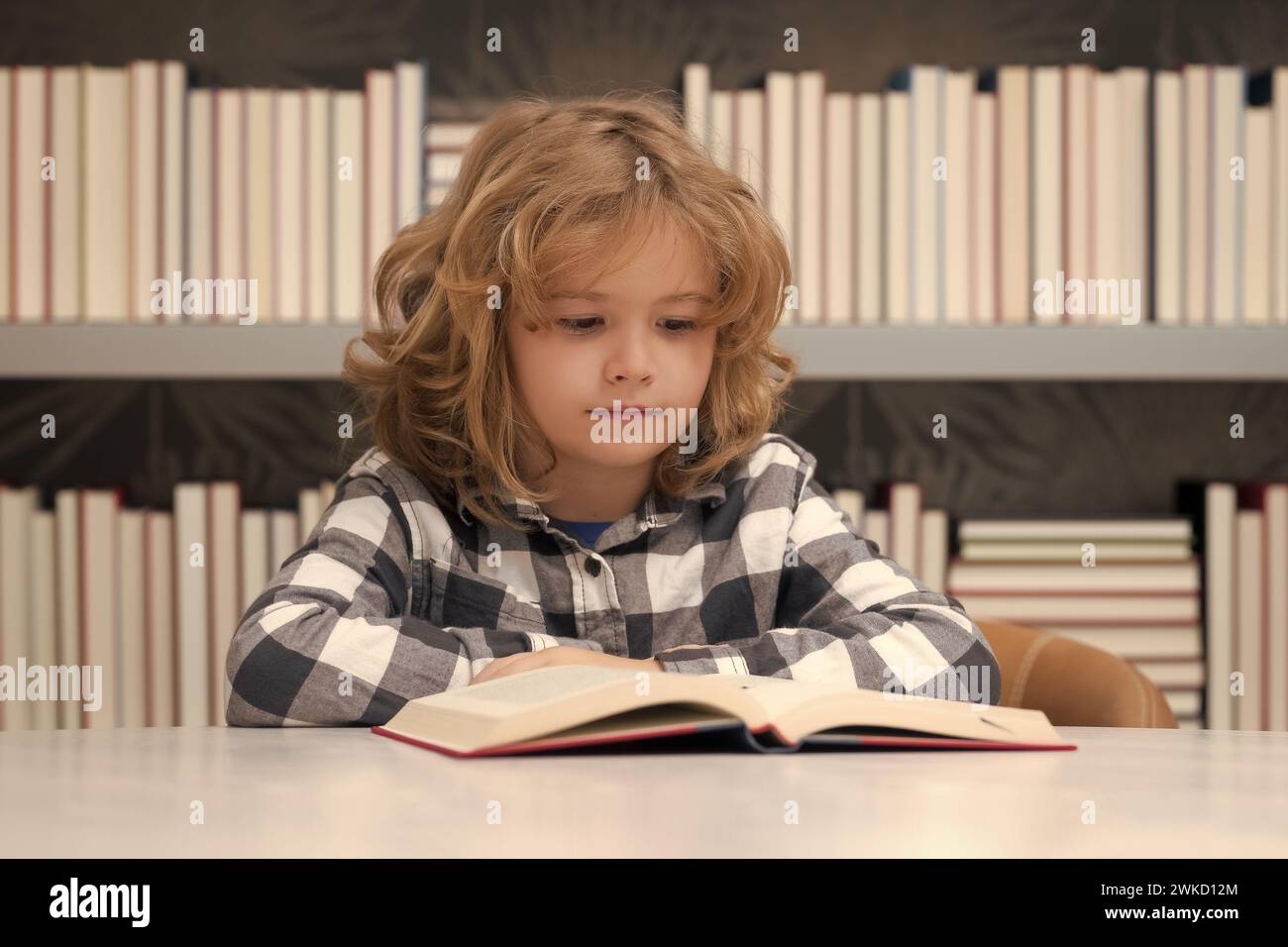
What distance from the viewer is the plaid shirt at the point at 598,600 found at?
0.87m

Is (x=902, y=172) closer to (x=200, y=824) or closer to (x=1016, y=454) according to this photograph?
(x=1016, y=454)

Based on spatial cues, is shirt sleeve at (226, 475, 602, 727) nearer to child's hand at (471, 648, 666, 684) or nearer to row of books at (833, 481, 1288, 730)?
child's hand at (471, 648, 666, 684)

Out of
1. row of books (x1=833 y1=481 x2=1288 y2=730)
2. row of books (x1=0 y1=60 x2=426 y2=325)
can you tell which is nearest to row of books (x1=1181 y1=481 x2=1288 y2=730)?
row of books (x1=833 y1=481 x2=1288 y2=730)

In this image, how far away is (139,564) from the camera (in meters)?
1.61

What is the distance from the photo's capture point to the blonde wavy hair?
1.06m

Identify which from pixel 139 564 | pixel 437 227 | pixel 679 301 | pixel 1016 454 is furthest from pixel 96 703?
pixel 1016 454

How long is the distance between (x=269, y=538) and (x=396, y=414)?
54cm

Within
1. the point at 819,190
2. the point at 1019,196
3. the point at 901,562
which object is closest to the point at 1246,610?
the point at 901,562

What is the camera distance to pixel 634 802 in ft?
1.80

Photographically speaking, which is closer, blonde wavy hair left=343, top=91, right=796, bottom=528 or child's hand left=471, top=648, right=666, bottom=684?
child's hand left=471, top=648, right=666, bottom=684

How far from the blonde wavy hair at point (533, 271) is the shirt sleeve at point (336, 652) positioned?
0.17 m

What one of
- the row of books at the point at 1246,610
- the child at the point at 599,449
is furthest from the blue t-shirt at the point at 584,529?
the row of books at the point at 1246,610

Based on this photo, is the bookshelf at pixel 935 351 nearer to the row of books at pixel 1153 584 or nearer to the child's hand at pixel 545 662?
the row of books at pixel 1153 584

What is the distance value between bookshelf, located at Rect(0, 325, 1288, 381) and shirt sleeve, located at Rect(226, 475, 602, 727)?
594 millimetres
